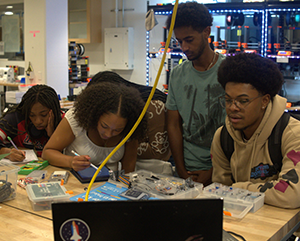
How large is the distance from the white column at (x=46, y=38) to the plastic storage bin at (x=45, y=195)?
445 centimetres

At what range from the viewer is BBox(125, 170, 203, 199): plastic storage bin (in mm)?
1320

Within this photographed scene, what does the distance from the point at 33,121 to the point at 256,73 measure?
1418 millimetres

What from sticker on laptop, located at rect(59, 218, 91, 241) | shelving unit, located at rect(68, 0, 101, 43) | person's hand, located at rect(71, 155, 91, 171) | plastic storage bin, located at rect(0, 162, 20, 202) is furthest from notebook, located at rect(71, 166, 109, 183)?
shelving unit, located at rect(68, 0, 101, 43)

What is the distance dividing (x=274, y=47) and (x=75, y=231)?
4.11 meters

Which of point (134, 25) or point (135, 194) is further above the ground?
point (134, 25)

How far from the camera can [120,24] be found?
7387mm

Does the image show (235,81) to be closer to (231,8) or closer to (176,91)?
(176,91)

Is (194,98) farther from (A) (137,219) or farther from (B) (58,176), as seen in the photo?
(A) (137,219)

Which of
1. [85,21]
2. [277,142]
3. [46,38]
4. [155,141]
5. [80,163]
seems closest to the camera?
[277,142]

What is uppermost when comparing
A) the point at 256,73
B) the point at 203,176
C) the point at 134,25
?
the point at 134,25

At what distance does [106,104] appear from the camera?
5.41ft

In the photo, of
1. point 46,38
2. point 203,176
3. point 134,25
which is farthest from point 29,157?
point 134,25

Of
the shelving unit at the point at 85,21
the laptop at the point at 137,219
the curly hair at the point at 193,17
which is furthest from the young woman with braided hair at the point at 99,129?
the shelving unit at the point at 85,21

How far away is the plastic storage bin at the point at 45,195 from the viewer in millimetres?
1271
